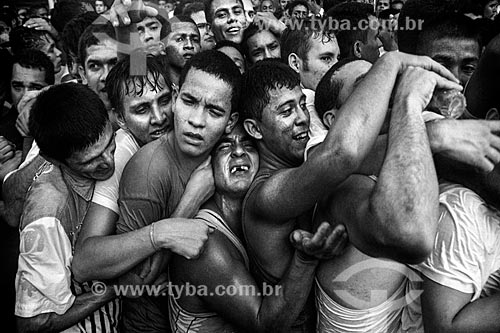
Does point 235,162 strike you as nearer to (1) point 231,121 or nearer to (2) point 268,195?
(1) point 231,121

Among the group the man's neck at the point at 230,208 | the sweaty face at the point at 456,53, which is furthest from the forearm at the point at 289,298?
the sweaty face at the point at 456,53

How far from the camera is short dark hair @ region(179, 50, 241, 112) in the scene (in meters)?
2.43

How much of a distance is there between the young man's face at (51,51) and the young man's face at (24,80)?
1301 millimetres

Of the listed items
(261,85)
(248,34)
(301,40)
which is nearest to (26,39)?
(248,34)

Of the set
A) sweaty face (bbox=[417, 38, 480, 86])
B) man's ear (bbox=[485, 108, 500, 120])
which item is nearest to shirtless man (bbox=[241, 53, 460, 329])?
man's ear (bbox=[485, 108, 500, 120])

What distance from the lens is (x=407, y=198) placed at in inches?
57.1

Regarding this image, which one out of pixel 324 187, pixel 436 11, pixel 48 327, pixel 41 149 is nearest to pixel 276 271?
pixel 324 187

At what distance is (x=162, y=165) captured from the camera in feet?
7.82

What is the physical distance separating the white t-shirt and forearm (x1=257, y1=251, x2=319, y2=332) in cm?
89

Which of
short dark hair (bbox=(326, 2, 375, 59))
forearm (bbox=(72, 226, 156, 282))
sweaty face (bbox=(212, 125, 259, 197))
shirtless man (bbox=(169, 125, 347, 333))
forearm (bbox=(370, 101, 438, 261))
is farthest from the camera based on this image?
short dark hair (bbox=(326, 2, 375, 59))

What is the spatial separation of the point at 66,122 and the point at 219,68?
78cm

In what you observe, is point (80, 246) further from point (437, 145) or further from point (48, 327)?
point (437, 145)

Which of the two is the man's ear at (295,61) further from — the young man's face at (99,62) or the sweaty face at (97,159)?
the sweaty face at (97,159)

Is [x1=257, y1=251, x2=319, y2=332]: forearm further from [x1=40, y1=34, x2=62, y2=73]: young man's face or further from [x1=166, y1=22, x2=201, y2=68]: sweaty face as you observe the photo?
[x1=40, y1=34, x2=62, y2=73]: young man's face
